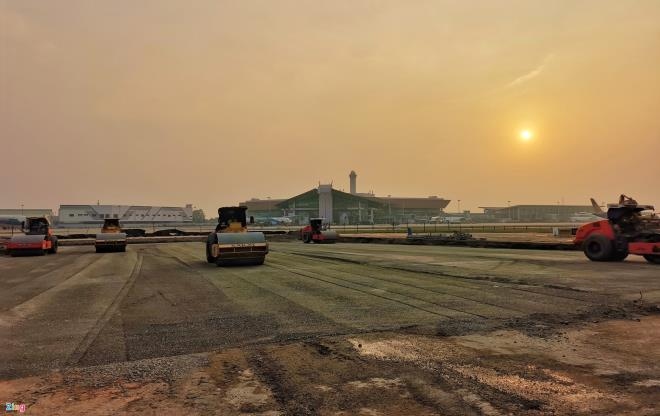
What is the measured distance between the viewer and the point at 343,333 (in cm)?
698

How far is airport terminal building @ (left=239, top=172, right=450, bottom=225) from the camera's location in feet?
443

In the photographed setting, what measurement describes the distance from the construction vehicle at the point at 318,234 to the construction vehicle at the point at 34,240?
1940 centimetres

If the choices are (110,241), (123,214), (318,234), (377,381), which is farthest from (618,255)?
(123,214)

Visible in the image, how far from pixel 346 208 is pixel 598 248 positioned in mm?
119616

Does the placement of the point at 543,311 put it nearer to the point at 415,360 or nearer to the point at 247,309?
the point at 415,360

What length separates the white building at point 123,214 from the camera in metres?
120

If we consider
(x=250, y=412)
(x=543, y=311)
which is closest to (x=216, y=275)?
(x=543, y=311)

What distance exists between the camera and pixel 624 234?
17031 millimetres

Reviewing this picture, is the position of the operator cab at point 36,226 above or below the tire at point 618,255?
above

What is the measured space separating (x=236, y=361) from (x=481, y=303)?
5593mm

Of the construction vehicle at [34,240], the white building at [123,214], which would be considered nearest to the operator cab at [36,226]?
the construction vehicle at [34,240]

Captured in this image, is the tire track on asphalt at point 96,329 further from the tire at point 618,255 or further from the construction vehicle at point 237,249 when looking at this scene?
the tire at point 618,255

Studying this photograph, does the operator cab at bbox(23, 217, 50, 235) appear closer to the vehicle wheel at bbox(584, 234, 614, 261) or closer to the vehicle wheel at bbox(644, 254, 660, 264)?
the vehicle wheel at bbox(584, 234, 614, 261)

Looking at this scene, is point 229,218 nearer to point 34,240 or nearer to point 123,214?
point 34,240
